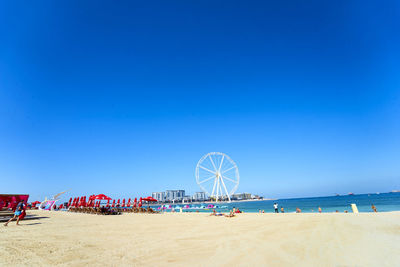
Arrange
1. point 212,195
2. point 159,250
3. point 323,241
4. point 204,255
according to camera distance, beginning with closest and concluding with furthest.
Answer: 1. point 204,255
2. point 159,250
3. point 323,241
4. point 212,195

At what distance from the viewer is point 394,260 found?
5086 mm

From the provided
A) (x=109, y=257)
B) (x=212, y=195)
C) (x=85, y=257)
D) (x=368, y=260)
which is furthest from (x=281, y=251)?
(x=212, y=195)

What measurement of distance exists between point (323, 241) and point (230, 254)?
3.76 metres

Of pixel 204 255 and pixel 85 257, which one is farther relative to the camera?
pixel 204 255

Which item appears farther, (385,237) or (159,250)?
(385,237)

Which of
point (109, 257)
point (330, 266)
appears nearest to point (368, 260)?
point (330, 266)

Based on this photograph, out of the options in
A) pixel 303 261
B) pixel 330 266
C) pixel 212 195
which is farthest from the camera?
pixel 212 195

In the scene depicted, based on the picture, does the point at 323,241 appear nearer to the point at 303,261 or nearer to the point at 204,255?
the point at 303,261

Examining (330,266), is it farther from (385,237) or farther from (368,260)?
(385,237)

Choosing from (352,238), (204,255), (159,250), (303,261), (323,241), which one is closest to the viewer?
(303,261)

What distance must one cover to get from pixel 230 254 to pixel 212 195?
161 feet

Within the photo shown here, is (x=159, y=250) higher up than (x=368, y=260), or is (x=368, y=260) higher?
(x=159, y=250)

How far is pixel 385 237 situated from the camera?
7.56 meters

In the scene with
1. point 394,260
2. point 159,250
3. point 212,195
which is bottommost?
point 394,260
